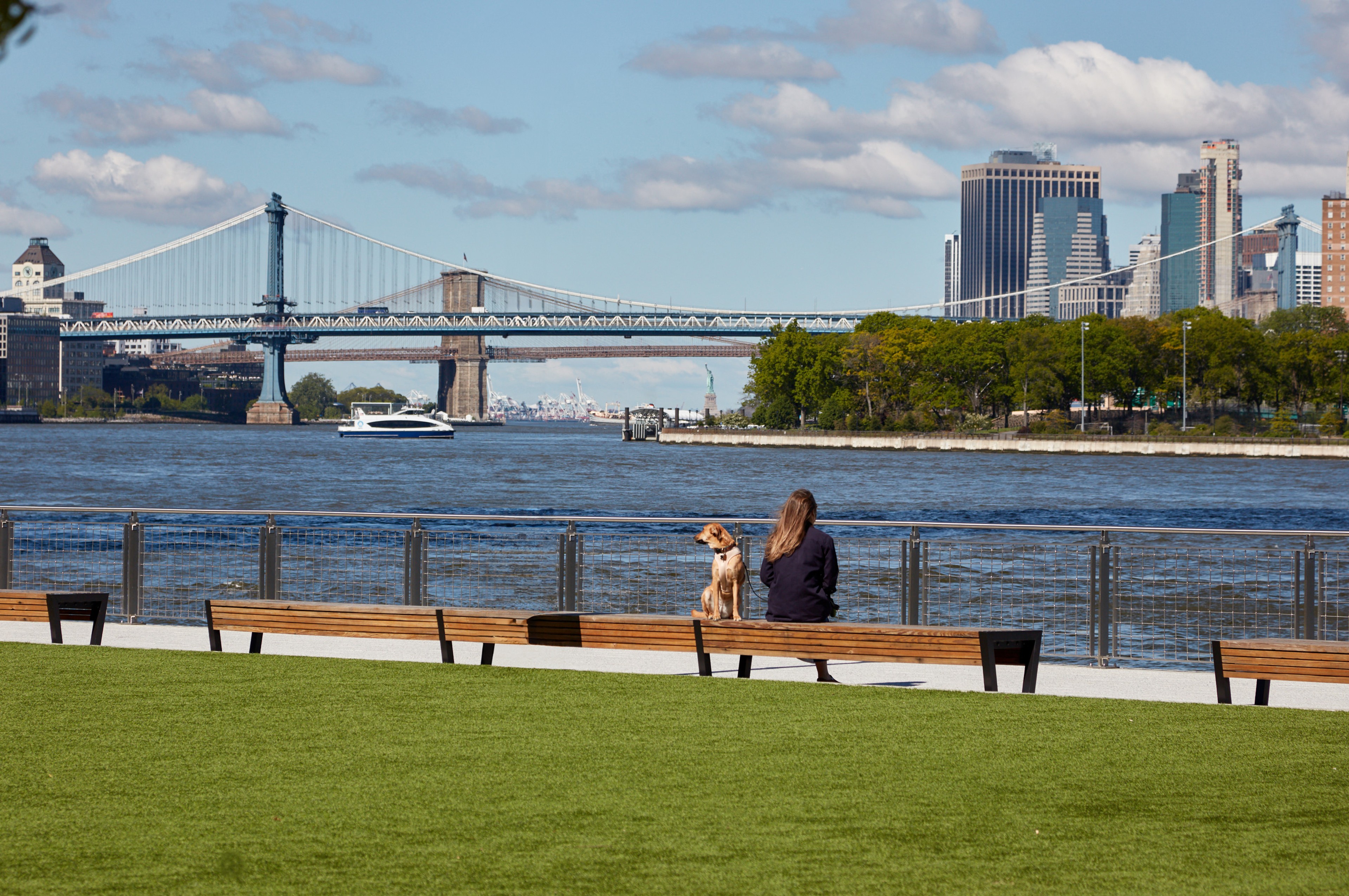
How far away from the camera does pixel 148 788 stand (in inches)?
217

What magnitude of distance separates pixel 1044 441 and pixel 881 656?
269ft

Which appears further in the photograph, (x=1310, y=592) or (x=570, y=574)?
(x=570, y=574)

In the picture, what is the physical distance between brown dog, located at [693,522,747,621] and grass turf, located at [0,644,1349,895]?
0.45 m

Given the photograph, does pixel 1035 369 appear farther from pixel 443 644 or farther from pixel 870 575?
pixel 443 644

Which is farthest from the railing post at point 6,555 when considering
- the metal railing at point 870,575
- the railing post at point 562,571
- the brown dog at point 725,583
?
the brown dog at point 725,583

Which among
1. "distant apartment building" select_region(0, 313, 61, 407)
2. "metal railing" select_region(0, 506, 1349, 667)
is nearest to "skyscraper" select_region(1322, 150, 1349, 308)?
"distant apartment building" select_region(0, 313, 61, 407)

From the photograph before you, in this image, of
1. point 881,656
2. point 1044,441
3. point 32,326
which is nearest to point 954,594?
point 881,656

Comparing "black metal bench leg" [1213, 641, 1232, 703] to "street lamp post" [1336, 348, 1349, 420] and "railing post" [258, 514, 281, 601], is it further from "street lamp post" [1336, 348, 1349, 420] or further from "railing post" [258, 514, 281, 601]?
"street lamp post" [1336, 348, 1349, 420]

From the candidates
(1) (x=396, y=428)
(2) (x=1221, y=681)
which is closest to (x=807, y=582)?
(2) (x=1221, y=681)

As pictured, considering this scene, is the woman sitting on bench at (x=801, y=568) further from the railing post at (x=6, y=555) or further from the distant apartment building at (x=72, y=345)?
the distant apartment building at (x=72, y=345)

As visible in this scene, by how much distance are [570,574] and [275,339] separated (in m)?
91.9

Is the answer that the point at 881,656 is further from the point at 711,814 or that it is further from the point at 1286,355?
the point at 1286,355

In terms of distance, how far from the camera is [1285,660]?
23.2ft

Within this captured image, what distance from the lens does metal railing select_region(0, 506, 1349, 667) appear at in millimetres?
9539
